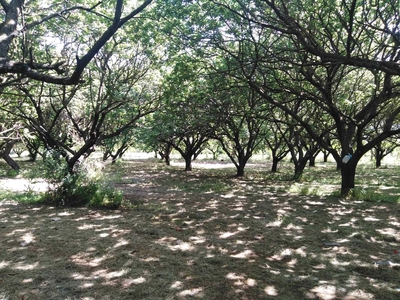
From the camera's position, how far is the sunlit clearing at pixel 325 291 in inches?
122

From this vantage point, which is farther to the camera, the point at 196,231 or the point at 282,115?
the point at 282,115

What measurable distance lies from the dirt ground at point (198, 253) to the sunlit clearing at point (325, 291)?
0.01 m

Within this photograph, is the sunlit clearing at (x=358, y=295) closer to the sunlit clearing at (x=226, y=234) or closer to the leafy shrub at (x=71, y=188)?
the sunlit clearing at (x=226, y=234)

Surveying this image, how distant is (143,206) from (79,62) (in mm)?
5239

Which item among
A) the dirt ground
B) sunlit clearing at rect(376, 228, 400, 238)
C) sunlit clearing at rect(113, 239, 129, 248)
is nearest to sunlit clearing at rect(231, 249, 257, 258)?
the dirt ground

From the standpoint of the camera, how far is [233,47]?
1002 cm

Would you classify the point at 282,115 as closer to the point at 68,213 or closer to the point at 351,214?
the point at 351,214

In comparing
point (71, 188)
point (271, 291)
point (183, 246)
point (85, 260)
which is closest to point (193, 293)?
point (271, 291)

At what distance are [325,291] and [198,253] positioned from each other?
174 cm

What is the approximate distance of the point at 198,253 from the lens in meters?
4.32

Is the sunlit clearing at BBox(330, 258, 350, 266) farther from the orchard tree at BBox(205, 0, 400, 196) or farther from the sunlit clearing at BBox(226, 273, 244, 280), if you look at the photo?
the orchard tree at BBox(205, 0, 400, 196)

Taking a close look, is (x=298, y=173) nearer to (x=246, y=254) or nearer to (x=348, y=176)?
(x=348, y=176)

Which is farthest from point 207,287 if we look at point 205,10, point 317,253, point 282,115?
point 282,115

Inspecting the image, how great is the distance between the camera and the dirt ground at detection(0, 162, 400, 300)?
10.5ft
